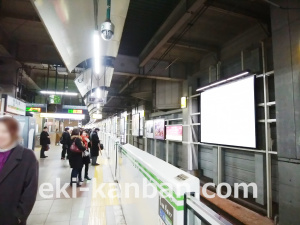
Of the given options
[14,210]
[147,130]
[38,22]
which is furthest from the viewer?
[147,130]

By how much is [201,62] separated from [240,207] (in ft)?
13.6

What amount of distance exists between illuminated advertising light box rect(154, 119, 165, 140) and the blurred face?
6.41 meters

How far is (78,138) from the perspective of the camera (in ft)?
16.0

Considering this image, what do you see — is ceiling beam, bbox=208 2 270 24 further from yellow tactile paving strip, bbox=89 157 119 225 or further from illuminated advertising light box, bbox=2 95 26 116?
illuminated advertising light box, bbox=2 95 26 116

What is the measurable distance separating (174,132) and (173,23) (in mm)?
4236

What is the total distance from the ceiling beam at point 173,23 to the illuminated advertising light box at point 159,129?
3.42 meters

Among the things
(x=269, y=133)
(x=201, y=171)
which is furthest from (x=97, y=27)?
(x=201, y=171)

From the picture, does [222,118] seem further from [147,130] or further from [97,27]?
[147,130]

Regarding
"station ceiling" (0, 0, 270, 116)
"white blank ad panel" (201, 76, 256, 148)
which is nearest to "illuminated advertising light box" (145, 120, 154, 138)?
"station ceiling" (0, 0, 270, 116)

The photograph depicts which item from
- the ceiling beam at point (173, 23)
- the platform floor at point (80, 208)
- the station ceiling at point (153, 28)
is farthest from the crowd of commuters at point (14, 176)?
the station ceiling at point (153, 28)

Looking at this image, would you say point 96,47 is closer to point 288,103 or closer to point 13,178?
point 13,178

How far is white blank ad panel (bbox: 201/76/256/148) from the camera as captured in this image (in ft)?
13.0

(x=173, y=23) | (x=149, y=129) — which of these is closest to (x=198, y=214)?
(x=173, y=23)

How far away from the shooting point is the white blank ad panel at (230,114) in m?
3.97
